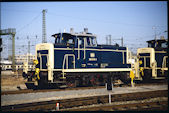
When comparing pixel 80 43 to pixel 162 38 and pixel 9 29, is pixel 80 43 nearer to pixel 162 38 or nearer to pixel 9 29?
pixel 162 38

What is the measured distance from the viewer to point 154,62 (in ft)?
56.9

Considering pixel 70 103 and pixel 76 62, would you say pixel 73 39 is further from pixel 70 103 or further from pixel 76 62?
pixel 70 103

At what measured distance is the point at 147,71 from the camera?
58.4 ft

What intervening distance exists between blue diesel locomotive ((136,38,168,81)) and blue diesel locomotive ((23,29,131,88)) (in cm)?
269

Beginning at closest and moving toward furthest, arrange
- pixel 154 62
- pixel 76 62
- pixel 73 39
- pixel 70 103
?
pixel 70 103, pixel 76 62, pixel 73 39, pixel 154 62

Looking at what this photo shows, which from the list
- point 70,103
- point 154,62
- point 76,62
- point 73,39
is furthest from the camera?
point 154,62

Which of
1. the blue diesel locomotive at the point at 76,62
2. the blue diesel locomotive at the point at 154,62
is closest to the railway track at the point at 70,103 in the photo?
the blue diesel locomotive at the point at 76,62

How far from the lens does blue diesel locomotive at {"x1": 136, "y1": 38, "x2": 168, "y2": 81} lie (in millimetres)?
17500

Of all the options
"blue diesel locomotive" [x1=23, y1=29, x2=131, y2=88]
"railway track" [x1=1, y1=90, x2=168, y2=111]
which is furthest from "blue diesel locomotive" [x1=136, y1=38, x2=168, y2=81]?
"railway track" [x1=1, y1=90, x2=168, y2=111]

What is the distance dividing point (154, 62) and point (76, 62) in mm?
7423

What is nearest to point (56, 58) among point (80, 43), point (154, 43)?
point (80, 43)

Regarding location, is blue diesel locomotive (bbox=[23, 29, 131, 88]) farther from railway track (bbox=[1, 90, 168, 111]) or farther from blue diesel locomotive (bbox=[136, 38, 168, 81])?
railway track (bbox=[1, 90, 168, 111])

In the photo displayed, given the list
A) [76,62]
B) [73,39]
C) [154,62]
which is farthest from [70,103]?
[154,62]

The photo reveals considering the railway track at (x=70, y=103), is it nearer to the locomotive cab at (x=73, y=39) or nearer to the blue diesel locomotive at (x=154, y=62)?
the locomotive cab at (x=73, y=39)
